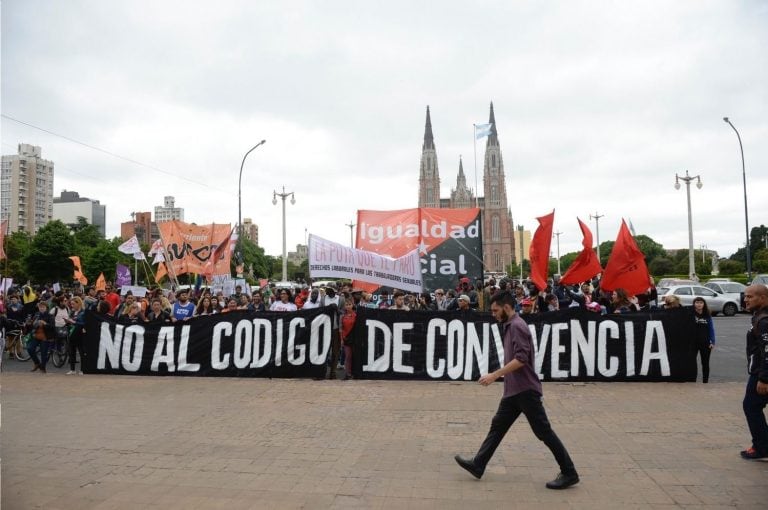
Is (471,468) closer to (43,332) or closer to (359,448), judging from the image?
(359,448)

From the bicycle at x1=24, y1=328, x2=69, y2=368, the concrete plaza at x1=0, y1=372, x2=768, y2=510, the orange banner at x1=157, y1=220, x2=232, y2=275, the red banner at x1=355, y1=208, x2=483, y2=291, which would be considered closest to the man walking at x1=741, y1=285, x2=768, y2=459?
the concrete plaza at x1=0, y1=372, x2=768, y2=510

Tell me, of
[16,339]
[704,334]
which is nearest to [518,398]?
[704,334]

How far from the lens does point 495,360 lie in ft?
33.1

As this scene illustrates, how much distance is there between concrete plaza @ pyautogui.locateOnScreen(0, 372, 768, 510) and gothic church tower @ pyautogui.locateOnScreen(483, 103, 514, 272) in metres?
135

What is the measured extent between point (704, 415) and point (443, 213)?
815cm

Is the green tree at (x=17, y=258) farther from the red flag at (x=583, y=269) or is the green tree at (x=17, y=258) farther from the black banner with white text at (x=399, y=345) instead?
the red flag at (x=583, y=269)

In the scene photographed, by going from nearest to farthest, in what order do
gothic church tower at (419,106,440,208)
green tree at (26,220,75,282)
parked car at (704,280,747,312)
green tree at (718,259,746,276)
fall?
parked car at (704,280,747,312)
green tree at (26,220,75,282)
green tree at (718,259,746,276)
gothic church tower at (419,106,440,208)

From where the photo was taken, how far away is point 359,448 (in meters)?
6.05

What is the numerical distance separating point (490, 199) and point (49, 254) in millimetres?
109431

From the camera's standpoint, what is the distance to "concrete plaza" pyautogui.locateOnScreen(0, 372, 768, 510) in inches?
184

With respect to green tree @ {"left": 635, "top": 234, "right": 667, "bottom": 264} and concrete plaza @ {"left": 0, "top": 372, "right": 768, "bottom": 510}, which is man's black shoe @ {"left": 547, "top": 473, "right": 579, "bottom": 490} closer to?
concrete plaza @ {"left": 0, "top": 372, "right": 768, "bottom": 510}

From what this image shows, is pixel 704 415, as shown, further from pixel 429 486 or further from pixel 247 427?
pixel 247 427

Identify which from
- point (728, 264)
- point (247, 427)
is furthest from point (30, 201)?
point (247, 427)

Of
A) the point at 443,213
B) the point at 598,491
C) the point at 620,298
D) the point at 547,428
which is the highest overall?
the point at 443,213
